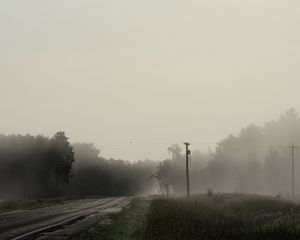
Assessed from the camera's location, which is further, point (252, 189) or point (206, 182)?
point (206, 182)

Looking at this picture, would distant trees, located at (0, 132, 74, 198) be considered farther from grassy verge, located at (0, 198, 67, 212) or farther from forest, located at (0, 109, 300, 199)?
grassy verge, located at (0, 198, 67, 212)

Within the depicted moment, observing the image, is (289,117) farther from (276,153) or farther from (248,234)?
(248,234)

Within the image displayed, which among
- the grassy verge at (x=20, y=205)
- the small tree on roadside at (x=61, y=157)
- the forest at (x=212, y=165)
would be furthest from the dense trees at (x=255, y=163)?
the grassy verge at (x=20, y=205)

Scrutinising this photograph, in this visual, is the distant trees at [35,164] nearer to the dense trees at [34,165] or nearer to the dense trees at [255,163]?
the dense trees at [34,165]

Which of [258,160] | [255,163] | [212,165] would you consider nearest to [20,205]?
[255,163]

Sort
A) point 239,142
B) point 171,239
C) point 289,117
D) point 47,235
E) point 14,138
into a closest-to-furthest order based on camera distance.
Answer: point 171,239 → point 47,235 → point 14,138 → point 289,117 → point 239,142

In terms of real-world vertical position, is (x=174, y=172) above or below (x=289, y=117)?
below

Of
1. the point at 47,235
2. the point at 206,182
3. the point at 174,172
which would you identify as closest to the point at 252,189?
the point at 206,182

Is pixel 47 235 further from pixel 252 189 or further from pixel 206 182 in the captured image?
pixel 206 182

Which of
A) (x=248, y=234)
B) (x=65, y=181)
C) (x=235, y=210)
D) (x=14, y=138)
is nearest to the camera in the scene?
(x=248, y=234)

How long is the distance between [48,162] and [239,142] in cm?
5570

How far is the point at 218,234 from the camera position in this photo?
60.1 feet

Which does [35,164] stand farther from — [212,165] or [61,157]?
[212,165]

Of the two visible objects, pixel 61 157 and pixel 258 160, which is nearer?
pixel 61 157
